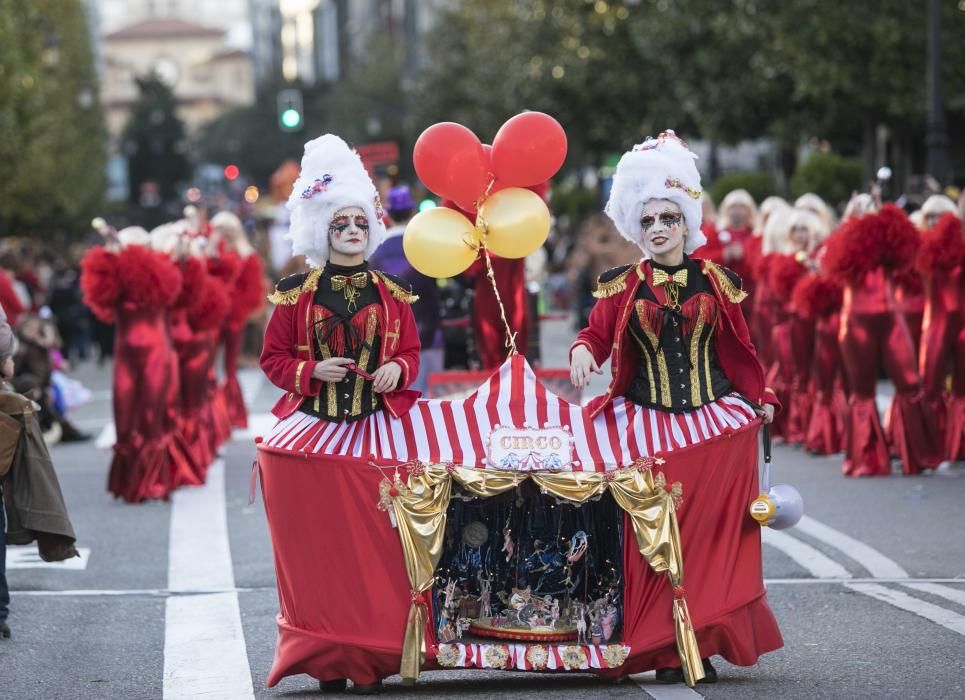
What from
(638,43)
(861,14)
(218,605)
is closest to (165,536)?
(218,605)

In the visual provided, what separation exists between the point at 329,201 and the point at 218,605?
2.69 metres

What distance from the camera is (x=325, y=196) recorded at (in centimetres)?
708

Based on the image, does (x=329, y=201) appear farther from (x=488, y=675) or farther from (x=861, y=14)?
(x=861, y=14)

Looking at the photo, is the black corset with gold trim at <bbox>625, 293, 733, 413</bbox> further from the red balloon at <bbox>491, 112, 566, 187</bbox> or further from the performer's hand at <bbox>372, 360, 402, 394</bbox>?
the red balloon at <bbox>491, 112, 566, 187</bbox>

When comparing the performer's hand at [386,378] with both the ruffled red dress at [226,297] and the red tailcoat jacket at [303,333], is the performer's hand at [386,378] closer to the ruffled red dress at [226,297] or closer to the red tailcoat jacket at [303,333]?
the red tailcoat jacket at [303,333]

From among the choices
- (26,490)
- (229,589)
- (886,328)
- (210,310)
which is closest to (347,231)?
(26,490)

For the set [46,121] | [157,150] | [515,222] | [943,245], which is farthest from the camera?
[157,150]

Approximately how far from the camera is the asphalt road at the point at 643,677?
6.94 m

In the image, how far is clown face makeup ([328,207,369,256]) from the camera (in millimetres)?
7102

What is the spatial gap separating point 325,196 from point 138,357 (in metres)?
6.34

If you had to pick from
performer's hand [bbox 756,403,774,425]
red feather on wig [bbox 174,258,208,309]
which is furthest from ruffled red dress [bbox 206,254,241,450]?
performer's hand [bbox 756,403,774,425]

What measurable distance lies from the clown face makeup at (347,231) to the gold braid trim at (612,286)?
3.02 feet

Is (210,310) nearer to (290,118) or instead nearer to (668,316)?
(668,316)

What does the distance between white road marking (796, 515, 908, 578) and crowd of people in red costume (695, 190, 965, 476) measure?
2.29 metres
